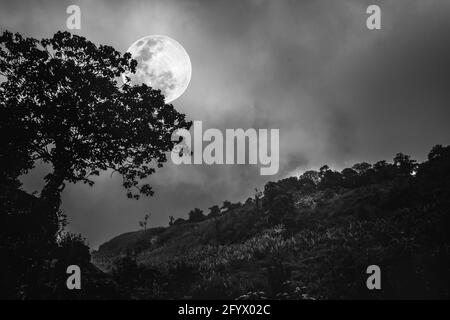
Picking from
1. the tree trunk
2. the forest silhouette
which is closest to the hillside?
the forest silhouette

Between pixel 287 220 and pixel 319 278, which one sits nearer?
pixel 319 278

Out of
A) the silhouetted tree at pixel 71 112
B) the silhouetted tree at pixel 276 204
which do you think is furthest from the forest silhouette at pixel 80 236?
the silhouetted tree at pixel 276 204

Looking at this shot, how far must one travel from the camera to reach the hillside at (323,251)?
17422mm

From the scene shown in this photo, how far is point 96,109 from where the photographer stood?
684 inches

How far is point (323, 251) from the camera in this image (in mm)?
28766

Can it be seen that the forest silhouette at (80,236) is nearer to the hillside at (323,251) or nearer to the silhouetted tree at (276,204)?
the hillside at (323,251)

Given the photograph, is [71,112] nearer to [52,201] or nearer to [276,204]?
[52,201]

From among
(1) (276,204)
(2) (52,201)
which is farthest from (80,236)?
(1) (276,204)

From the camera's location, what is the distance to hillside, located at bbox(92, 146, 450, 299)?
17422mm

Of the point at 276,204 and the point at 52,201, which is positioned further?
the point at 276,204

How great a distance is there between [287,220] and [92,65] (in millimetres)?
40764
